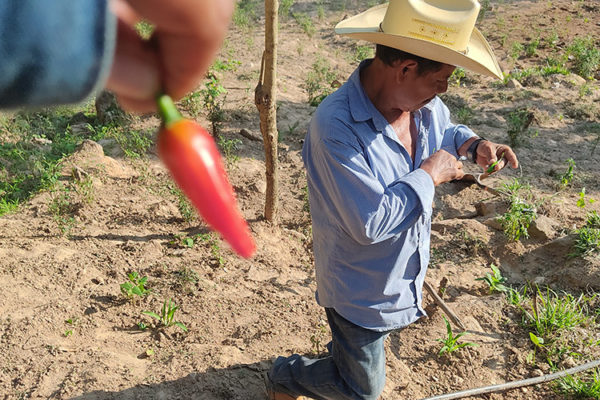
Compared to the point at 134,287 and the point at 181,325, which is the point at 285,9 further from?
the point at 181,325

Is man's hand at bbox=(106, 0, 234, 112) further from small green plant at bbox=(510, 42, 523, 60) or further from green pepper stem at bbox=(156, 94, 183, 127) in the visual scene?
small green plant at bbox=(510, 42, 523, 60)

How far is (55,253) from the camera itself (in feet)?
11.6

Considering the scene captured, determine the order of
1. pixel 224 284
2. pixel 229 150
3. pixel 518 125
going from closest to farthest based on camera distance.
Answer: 1. pixel 224 284
2. pixel 229 150
3. pixel 518 125

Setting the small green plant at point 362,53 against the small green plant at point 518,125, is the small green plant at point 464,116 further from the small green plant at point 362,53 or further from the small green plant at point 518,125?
the small green plant at point 362,53

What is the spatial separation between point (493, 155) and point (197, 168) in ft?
6.79

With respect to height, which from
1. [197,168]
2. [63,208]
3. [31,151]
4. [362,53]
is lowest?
[31,151]

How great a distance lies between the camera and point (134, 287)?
10.3ft

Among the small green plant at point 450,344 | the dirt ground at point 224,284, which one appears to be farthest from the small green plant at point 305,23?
the small green plant at point 450,344

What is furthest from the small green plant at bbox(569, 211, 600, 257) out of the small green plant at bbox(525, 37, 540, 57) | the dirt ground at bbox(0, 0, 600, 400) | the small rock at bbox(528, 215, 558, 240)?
the small green plant at bbox(525, 37, 540, 57)

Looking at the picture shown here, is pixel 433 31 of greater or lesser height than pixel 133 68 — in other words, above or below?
below

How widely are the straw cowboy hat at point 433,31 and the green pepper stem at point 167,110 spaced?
148 centimetres

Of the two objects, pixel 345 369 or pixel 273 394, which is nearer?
pixel 345 369

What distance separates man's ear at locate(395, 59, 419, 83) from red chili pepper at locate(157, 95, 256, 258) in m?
1.50

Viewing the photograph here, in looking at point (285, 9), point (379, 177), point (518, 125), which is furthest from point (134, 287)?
point (285, 9)
